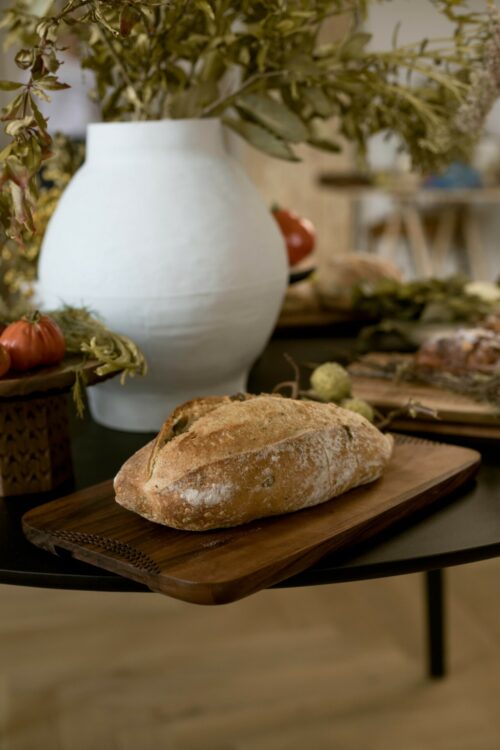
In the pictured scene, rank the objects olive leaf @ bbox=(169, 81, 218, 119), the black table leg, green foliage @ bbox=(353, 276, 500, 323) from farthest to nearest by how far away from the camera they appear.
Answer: the black table leg → green foliage @ bbox=(353, 276, 500, 323) → olive leaf @ bbox=(169, 81, 218, 119)

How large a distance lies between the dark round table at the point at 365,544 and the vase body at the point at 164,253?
0.15 m

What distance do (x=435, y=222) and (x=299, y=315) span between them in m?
5.01

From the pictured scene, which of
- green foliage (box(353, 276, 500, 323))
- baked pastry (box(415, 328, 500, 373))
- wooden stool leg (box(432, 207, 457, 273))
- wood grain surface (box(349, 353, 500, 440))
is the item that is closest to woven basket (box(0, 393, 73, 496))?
wood grain surface (box(349, 353, 500, 440))

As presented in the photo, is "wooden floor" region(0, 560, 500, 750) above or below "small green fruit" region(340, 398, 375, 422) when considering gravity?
below

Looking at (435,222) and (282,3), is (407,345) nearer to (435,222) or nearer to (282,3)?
(282,3)

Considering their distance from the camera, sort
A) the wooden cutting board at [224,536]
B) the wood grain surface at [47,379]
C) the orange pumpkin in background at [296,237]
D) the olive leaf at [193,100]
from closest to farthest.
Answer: the wooden cutting board at [224,536], the wood grain surface at [47,379], the olive leaf at [193,100], the orange pumpkin in background at [296,237]

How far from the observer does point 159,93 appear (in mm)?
1332

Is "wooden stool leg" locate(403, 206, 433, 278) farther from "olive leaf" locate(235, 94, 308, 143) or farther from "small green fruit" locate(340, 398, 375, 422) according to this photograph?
"small green fruit" locate(340, 398, 375, 422)

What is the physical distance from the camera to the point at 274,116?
1361mm

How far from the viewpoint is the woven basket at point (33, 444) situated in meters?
1.06

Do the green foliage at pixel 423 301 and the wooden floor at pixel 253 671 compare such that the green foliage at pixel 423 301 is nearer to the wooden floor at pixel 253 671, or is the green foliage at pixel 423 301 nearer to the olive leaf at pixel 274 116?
the olive leaf at pixel 274 116

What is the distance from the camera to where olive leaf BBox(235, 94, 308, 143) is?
135 cm

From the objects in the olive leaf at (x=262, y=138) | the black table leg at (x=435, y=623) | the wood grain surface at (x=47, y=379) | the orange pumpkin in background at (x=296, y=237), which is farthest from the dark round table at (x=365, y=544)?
the black table leg at (x=435, y=623)

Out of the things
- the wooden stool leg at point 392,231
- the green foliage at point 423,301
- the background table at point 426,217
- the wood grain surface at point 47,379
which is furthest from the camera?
the wooden stool leg at point 392,231
